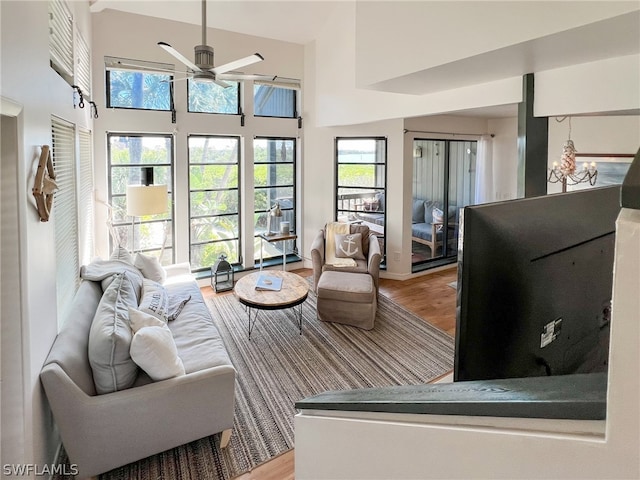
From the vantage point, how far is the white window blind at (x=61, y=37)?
101 inches

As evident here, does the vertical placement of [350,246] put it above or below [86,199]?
below

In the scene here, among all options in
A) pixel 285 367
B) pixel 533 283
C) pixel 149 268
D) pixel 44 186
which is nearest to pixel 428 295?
pixel 285 367

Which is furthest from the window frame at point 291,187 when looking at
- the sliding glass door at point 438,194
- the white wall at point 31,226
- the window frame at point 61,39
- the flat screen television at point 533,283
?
the flat screen television at point 533,283

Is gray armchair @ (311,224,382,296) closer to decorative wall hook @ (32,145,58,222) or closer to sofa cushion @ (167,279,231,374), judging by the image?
sofa cushion @ (167,279,231,374)

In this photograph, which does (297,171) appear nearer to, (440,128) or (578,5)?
(440,128)

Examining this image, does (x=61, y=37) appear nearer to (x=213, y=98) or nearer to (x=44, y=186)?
(x=44, y=186)

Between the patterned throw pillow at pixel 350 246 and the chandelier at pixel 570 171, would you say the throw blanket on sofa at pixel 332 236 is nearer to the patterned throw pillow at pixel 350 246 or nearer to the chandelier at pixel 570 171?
the patterned throw pillow at pixel 350 246

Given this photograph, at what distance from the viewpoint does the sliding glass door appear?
251 inches

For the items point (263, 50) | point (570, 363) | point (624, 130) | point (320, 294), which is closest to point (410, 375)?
point (320, 294)

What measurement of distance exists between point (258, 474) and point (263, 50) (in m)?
5.53

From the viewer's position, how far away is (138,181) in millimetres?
5098

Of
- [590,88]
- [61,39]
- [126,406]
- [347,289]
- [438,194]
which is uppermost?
[61,39]

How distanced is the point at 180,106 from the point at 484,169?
16.4 ft

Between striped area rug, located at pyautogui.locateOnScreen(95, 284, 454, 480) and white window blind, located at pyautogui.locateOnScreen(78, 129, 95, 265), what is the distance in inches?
62.1
